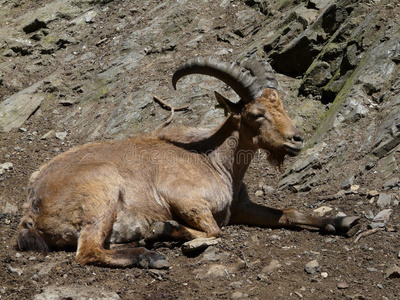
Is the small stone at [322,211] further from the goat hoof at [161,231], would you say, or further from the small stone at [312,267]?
the goat hoof at [161,231]

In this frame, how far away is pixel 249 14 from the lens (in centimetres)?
1334

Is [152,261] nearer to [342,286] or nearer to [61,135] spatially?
[342,286]

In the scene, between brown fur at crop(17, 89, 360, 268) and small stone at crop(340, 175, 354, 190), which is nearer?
brown fur at crop(17, 89, 360, 268)

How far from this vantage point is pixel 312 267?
226 inches

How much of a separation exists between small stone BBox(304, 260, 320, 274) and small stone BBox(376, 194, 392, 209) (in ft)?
5.87

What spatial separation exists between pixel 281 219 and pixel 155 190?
1.95m

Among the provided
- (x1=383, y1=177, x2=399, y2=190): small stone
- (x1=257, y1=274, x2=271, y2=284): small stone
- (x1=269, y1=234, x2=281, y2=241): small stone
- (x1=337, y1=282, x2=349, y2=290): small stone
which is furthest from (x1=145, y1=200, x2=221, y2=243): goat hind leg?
(x1=383, y1=177, x2=399, y2=190): small stone

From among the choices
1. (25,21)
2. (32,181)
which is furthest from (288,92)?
(25,21)

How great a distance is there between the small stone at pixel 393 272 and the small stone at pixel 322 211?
2073mm

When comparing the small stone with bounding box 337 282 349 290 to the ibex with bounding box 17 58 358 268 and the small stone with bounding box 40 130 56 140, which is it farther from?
the small stone with bounding box 40 130 56 140

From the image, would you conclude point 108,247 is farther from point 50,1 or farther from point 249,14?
point 50,1

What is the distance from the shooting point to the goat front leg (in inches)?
267

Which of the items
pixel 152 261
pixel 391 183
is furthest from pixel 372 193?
pixel 152 261

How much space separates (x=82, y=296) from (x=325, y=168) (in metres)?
4.87
